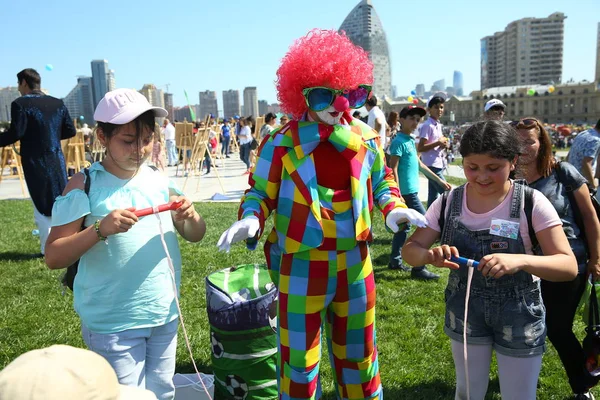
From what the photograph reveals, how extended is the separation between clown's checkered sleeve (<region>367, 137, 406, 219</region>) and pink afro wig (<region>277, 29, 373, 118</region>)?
1.16 ft

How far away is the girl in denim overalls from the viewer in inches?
85.7

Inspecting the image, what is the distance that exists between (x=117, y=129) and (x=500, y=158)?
5.70ft

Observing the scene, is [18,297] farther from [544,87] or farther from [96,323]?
[544,87]

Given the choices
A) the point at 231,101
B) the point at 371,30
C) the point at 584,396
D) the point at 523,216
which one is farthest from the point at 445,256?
the point at 371,30

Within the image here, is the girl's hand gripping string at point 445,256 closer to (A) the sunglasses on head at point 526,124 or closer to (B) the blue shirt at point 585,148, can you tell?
(A) the sunglasses on head at point 526,124

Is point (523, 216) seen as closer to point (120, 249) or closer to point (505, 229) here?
point (505, 229)

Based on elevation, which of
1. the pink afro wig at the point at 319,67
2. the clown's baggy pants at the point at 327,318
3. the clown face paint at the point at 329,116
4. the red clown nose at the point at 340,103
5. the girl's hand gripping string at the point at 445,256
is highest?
the pink afro wig at the point at 319,67

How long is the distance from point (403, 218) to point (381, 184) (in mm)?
308

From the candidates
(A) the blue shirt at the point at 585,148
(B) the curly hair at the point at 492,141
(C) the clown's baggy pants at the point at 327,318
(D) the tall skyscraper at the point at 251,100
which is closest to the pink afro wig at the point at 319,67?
A: (B) the curly hair at the point at 492,141

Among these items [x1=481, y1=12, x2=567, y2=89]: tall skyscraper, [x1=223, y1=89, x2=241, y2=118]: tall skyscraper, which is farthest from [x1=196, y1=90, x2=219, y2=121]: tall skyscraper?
[x1=481, y1=12, x2=567, y2=89]: tall skyscraper

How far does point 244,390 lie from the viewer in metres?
3.15

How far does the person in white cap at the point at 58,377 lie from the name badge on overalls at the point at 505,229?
1.69 meters

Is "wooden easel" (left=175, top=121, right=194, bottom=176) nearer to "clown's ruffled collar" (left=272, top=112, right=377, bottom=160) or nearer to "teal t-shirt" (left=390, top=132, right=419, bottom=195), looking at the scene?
"teal t-shirt" (left=390, top=132, right=419, bottom=195)

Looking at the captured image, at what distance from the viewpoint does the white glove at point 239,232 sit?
7.04ft
